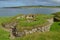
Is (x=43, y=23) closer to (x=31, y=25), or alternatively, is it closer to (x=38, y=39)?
(x=31, y=25)

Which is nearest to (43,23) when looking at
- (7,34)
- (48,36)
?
(7,34)

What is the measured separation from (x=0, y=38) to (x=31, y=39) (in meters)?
4.11

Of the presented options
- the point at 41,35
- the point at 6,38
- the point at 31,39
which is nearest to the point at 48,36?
the point at 41,35

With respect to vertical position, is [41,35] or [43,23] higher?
[41,35]

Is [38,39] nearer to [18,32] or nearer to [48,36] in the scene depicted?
[48,36]

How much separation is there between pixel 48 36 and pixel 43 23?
741cm

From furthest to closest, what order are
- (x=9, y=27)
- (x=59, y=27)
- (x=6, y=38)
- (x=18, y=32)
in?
1. (x=59, y=27)
2. (x=9, y=27)
3. (x=18, y=32)
4. (x=6, y=38)

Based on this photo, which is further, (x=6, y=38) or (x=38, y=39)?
(x=6, y=38)

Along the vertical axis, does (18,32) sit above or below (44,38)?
below

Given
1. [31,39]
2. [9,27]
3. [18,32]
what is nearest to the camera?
[31,39]

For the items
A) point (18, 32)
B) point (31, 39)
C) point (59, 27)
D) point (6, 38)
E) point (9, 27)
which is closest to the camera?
point (31, 39)

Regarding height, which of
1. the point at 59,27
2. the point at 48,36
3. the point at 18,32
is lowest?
the point at 59,27

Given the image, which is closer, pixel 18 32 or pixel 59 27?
pixel 18 32

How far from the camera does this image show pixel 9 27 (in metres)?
19.2
